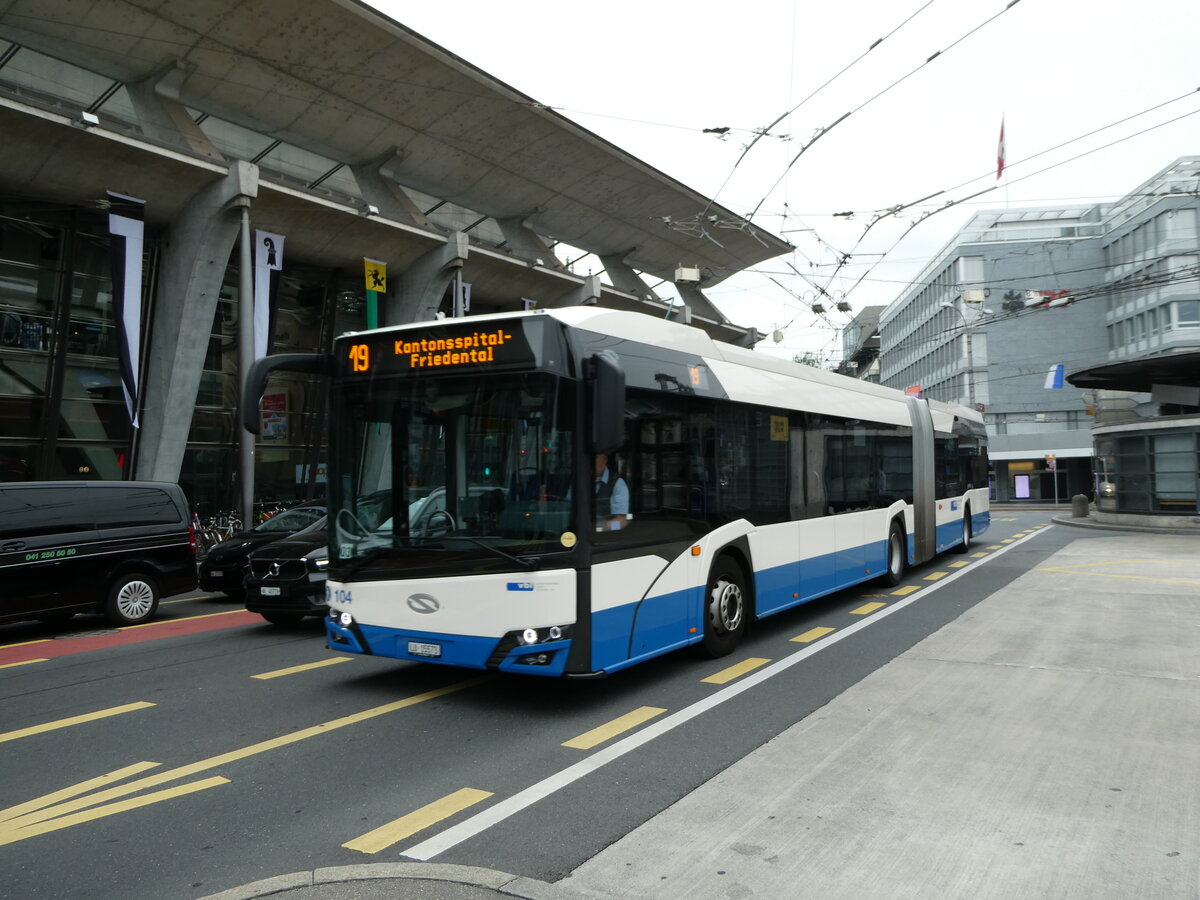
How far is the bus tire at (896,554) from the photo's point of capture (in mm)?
13023

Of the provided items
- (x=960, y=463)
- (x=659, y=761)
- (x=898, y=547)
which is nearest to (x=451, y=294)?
(x=960, y=463)

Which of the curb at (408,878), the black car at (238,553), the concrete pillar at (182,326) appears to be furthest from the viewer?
the concrete pillar at (182,326)

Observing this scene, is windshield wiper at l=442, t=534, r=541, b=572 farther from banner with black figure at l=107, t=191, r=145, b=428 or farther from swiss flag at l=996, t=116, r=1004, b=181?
banner with black figure at l=107, t=191, r=145, b=428

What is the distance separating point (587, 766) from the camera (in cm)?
531

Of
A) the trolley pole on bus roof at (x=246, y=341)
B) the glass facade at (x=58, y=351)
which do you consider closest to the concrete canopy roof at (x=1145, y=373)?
the trolley pole on bus roof at (x=246, y=341)

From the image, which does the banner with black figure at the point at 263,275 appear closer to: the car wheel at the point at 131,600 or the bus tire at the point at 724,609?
the car wheel at the point at 131,600

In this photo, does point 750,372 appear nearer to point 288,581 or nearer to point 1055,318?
point 288,581

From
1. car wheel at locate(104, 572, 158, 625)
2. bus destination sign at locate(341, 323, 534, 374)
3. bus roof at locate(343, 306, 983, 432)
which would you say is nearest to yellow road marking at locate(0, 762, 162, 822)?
bus destination sign at locate(341, 323, 534, 374)

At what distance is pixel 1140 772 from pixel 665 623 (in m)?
3.39

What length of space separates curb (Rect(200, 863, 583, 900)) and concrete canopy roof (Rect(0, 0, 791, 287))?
14.5 metres

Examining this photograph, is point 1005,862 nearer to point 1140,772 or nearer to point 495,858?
point 1140,772

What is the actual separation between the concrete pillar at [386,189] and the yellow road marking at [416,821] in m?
23.4

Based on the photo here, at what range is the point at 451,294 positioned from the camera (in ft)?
99.6

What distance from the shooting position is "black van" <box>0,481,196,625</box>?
34.4 feet
